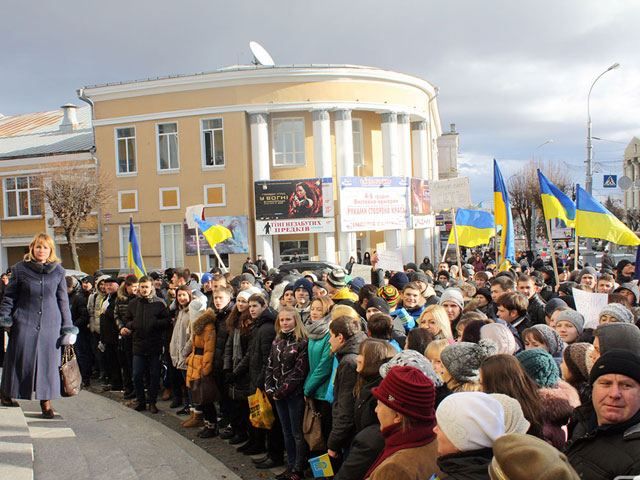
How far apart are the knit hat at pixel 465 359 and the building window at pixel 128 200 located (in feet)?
88.8

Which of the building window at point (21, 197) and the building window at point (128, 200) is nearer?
the building window at point (128, 200)

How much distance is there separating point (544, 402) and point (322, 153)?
979 inches

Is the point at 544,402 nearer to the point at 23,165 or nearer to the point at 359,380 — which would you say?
the point at 359,380

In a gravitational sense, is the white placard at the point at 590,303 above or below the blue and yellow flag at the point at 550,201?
below

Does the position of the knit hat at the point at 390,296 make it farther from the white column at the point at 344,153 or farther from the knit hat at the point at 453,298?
the white column at the point at 344,153

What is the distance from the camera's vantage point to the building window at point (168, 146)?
28.8 metres

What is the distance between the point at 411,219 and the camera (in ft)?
98.0

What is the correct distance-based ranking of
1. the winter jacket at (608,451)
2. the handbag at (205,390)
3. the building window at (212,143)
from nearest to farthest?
the winter jacket at (608,451), the handbag at (205,390), the building window at (212,143)

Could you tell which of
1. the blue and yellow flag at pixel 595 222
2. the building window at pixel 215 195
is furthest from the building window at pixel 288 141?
the blue and yellow flag at pixel 595 222

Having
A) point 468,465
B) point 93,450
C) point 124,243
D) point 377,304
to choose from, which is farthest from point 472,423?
point 124,243

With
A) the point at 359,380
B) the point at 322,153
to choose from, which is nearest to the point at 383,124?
the point at 322,153

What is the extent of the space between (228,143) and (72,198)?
→ 7.21 meters

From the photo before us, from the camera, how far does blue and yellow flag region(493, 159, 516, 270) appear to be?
39.4ft

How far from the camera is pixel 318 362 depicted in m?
5.71
